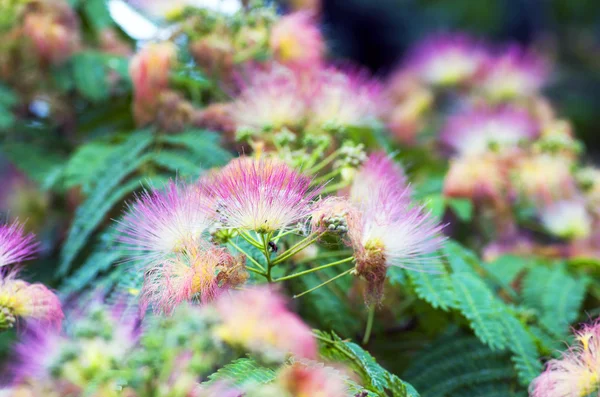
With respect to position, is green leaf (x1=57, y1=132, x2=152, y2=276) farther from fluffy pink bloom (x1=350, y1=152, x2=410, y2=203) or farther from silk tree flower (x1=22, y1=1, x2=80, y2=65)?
fluffy pink bloom (x1=350, y1=152, x2=410, y2=203)

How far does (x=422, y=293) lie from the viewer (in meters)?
1.71

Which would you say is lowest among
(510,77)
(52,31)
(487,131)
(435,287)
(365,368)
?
(365,368)

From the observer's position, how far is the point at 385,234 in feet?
4.72

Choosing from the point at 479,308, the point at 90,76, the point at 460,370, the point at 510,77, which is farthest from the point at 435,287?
the point at 510,77

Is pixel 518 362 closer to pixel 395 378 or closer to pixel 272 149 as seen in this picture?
pixel 395 378

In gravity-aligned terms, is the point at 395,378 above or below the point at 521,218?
below

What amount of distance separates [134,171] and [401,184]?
79cm

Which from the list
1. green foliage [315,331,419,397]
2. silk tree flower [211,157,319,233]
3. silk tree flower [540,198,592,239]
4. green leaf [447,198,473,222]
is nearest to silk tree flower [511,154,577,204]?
silk tree flower [540,198,592,239]

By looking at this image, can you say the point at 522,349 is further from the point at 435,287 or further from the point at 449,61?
the point at 449,61

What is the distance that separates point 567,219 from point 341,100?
3.03ft

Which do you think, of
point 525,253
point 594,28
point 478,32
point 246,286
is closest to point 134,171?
point 246,286

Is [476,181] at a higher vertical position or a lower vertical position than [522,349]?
higher

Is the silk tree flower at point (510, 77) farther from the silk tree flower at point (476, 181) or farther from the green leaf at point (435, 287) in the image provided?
the green leaf at point (435, 287)

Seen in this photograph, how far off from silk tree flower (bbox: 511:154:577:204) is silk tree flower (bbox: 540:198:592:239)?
3 cm
